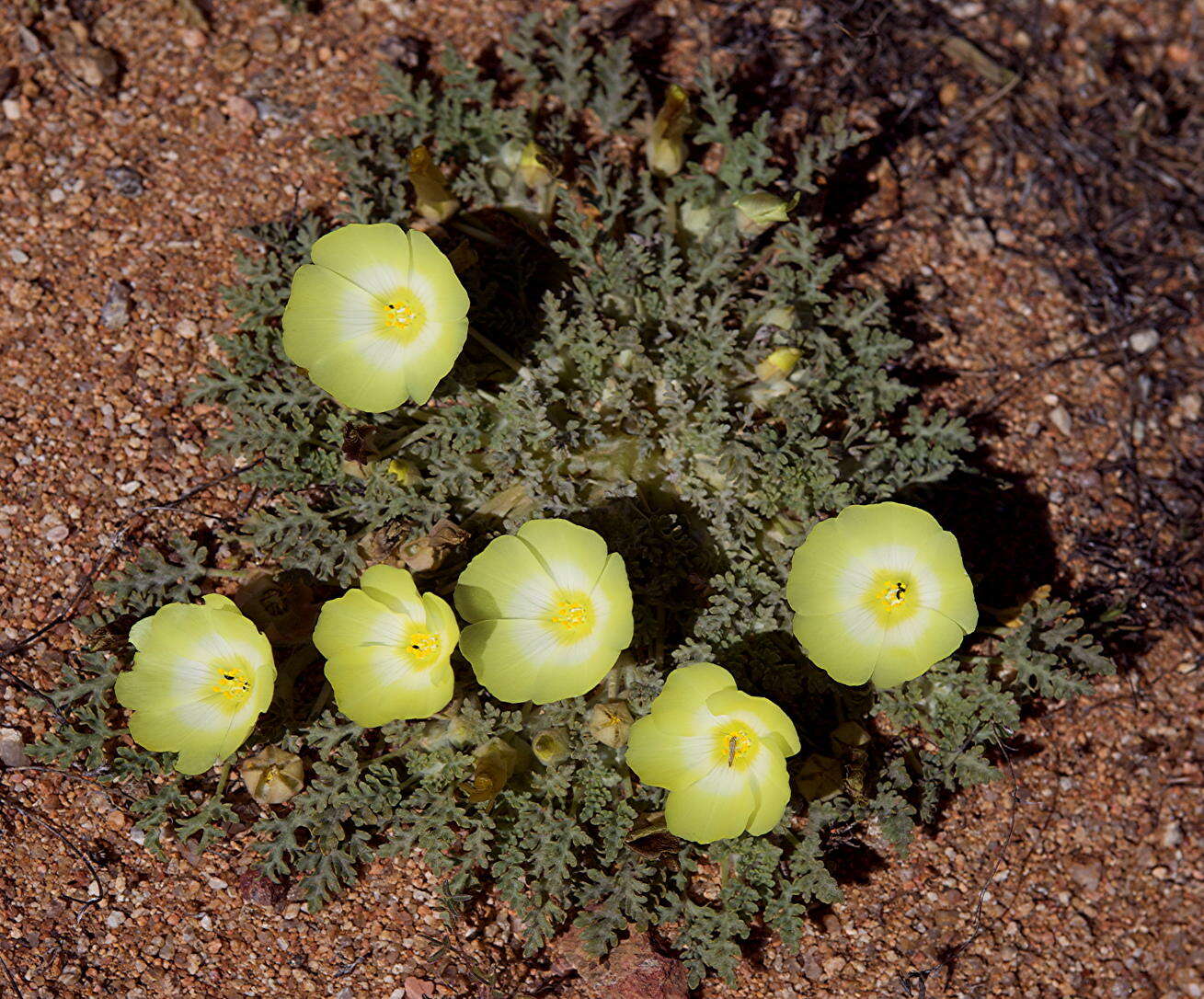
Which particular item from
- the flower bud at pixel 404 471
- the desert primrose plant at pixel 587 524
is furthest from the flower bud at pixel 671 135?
the flower bud at pixel 404 471

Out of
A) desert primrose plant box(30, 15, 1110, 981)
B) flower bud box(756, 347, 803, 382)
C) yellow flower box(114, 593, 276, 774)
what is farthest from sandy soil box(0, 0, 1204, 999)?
flower bud box(756, 347, 803, 382)

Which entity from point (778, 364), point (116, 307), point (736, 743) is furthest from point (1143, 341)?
point (116, 307)

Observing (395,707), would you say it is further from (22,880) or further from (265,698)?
(22,880)

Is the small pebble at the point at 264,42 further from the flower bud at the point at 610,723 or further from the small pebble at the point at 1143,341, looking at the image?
the small pebble at the point at 1143,341

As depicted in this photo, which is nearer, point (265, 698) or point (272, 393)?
point (265, 698)

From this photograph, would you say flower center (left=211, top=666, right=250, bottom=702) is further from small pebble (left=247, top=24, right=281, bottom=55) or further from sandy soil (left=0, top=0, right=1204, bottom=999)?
small pebble (left=247, top=24, right=281, bottom=55)

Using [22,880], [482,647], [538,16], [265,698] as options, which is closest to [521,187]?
[538,16]
